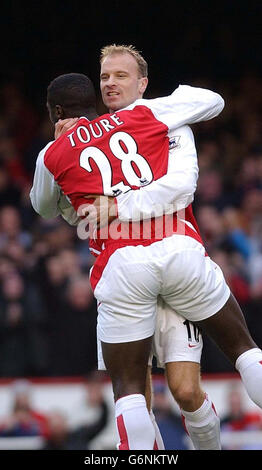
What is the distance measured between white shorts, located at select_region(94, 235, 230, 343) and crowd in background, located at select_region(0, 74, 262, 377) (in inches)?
148

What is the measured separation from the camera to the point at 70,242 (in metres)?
9.47

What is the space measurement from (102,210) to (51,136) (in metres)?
6.10

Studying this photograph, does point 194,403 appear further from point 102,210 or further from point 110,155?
point 110,155

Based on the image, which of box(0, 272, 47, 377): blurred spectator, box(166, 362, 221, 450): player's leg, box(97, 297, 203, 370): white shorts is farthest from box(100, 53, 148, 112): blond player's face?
box(0, 272, 47, 377): blurred spectator

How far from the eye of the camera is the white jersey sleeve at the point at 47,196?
477 centimetres

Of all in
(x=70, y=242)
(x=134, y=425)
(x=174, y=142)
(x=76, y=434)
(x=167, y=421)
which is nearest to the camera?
(x=134, y=425)

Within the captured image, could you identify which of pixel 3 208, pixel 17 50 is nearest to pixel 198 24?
pixel 17 50

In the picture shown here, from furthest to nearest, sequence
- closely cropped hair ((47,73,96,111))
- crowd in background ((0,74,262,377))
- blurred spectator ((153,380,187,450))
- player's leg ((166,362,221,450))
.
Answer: crowd in background ((0,74,262,377))
blurred spectator ((153,380,187,450))
closely cropped hair ((47,73,96,111))
player's leg ((166,362,221,450))

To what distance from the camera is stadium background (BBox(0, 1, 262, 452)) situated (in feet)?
28.3

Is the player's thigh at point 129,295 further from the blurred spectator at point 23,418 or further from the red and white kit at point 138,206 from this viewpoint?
the blurred spectator at point 23,418

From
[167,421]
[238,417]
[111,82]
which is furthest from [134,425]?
[238,417]

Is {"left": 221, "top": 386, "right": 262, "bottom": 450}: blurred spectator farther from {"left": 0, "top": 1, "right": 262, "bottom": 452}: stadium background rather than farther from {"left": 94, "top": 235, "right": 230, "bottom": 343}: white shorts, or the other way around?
{"left": 94, "top": 235, "right": 230, "bottom": 343}: white shorts
